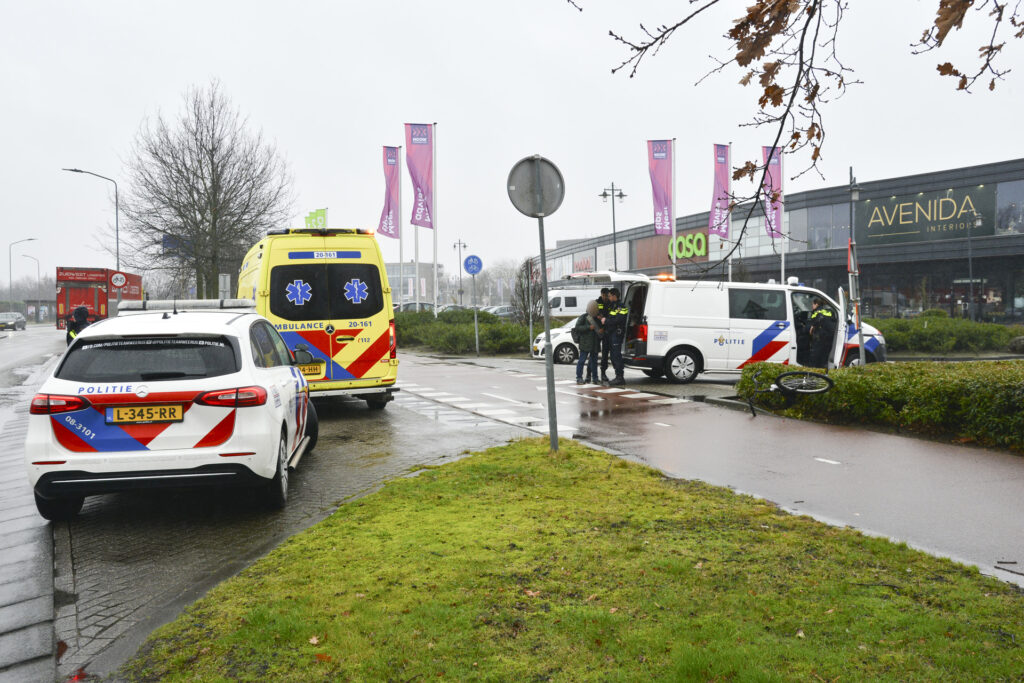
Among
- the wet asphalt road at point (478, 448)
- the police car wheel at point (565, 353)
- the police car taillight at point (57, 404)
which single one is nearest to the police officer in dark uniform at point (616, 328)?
the wet asphalt road at point (478, 448)

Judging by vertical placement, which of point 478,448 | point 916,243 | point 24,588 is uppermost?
point 916,243

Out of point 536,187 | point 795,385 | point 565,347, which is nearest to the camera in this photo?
point 536,187

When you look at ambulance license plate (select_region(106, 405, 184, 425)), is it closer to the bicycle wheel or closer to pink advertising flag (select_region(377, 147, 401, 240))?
the bicycle wheel

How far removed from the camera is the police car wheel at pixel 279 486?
6.05 metres

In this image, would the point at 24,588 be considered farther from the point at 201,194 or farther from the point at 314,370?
the point at 201,194

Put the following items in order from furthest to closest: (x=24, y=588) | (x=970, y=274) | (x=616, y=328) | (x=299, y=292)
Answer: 1. (x=970, y=274)
2. (x=616, y=328)
3. (x=299, y=292)
4. (x=24, y=588)

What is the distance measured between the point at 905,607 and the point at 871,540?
118cm

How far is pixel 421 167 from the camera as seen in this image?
35.4 metres

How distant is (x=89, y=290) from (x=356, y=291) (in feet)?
110

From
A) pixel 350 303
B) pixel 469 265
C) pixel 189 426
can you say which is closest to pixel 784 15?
pixel 189 426

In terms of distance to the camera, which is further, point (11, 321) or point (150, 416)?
point (11, 321)

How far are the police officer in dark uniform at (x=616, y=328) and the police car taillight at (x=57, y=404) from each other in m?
11.2

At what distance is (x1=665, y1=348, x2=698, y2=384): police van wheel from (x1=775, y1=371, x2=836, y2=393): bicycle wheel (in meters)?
4.01

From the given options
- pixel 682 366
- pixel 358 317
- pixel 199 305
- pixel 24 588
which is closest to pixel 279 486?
pixel 24 588
